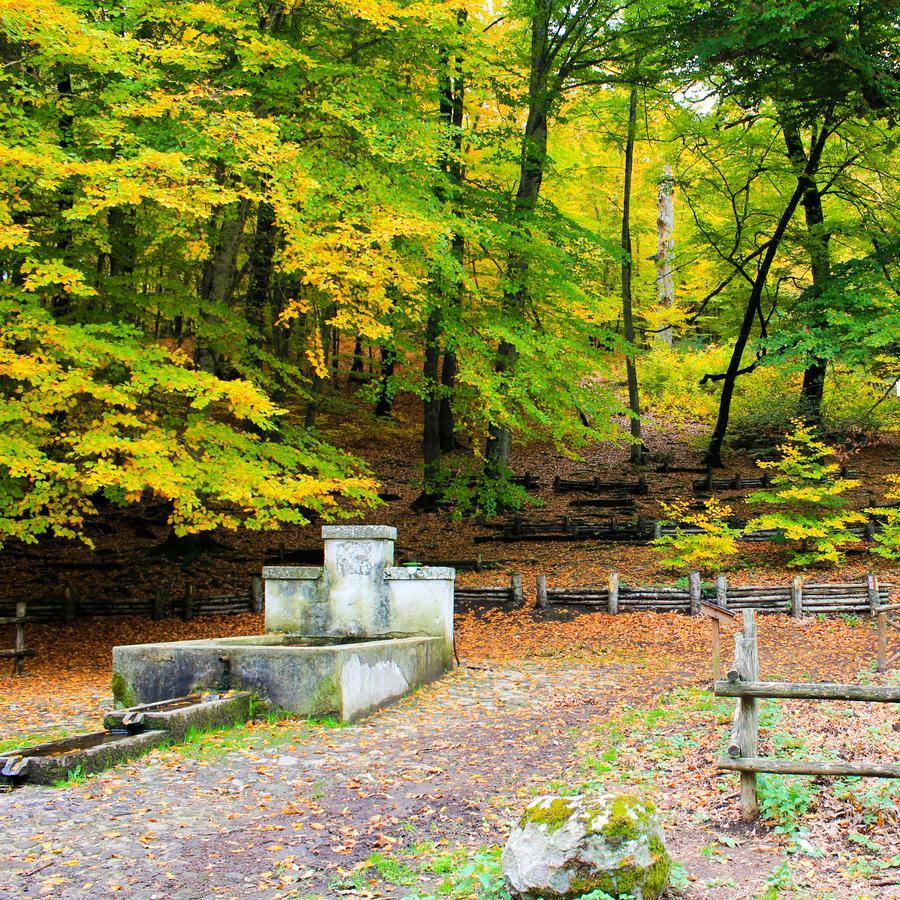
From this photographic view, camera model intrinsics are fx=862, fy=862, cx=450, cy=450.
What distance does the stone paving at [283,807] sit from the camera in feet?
15.8

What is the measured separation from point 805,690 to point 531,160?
15.3 meters

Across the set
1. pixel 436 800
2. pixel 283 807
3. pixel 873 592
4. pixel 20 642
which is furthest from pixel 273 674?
pixel 873 592

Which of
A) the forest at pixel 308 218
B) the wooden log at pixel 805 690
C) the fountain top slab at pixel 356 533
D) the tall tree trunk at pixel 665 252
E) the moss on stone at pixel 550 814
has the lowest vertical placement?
the moss on stone at pixel 550 814

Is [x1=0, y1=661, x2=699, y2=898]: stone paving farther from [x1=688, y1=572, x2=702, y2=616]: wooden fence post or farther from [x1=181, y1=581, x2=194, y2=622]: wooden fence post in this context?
[x1=181, y1=581, x2=194, y2=622]: wooden fence post

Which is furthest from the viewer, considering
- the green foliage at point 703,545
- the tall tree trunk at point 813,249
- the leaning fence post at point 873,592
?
the tall tree trunk at point 813,249

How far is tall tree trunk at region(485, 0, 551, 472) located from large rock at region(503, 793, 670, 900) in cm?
1307

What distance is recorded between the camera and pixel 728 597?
50.5 ft

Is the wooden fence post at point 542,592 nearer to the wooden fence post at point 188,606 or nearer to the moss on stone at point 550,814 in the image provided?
the wooden fence post at point 188,606

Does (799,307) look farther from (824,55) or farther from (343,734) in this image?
(343,734)

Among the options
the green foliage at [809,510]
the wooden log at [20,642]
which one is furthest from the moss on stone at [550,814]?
the green foliage at [809,510]

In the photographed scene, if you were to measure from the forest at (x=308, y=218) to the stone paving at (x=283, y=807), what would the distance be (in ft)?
13.3

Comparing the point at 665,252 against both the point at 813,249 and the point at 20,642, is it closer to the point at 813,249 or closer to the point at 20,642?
the point at 813,249

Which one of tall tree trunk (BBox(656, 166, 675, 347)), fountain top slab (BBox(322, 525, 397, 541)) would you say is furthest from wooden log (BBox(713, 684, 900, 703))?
tall tree trunk (BBox(656, 166, 675, 347))

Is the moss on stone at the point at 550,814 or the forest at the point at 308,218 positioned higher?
the forest at the point at 308,218
